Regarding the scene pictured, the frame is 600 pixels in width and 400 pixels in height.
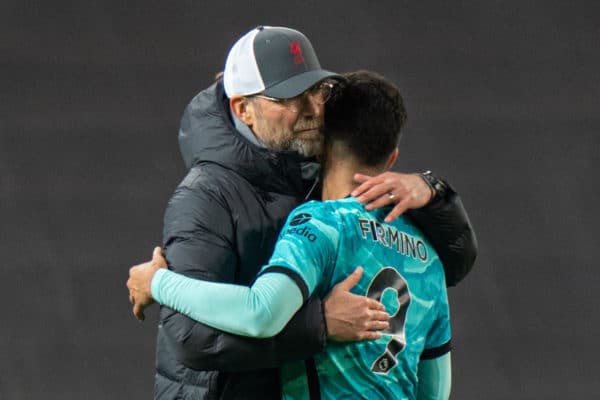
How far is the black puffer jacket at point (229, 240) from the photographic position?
186 cm

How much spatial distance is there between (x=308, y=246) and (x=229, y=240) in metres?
0.19

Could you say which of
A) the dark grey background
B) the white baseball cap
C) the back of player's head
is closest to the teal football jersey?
the back of player's head

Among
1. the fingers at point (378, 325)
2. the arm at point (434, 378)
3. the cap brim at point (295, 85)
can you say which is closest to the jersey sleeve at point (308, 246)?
the fingers at point (378, 325)

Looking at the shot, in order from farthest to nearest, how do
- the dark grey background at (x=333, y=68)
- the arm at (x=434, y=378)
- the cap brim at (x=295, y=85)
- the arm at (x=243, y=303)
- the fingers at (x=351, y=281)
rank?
the dark grey background at (x=333, y=68), the arm at (x=434, y=378), the cap brim at (x=295, y=85), the fingers at (x=351, y=281), the arm at (x=243, y=303)

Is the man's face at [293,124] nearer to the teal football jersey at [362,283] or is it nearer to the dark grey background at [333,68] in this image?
the teal football jersey at [362,283]

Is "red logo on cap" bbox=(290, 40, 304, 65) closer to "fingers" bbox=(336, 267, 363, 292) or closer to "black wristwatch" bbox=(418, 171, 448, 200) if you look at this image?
"black wristwatch" bbox=(418, 171, 448, 200)

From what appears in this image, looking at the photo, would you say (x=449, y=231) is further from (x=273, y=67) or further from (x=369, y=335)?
(x=273, y=67)

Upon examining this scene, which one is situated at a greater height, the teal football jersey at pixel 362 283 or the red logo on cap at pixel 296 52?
the red logo on cap at pixel 296 52

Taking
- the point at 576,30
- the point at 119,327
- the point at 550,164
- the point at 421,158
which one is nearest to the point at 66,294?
the point at 119,327

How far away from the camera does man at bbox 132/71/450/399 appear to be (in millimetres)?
1809

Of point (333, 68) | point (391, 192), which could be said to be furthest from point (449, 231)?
point (333, 68)

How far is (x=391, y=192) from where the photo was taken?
6.51ft

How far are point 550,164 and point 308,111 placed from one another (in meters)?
→ 2.07

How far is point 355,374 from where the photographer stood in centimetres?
192
